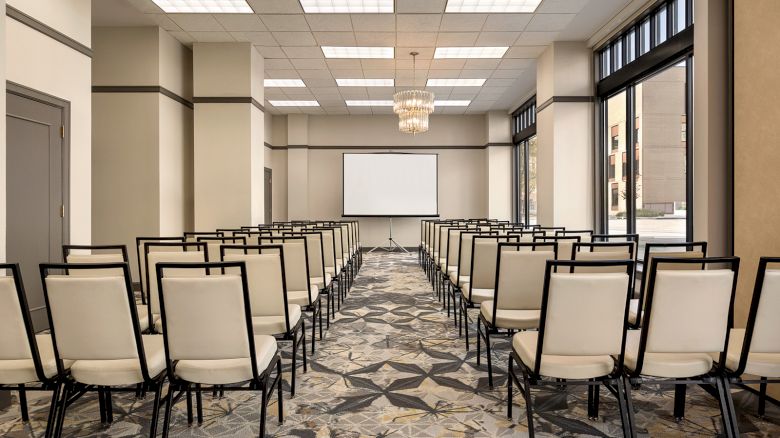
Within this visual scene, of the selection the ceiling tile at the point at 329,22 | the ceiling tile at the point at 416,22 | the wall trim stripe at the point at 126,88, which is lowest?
the wall trim stripe at the point at 126,88

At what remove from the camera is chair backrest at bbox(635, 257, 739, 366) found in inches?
74.8

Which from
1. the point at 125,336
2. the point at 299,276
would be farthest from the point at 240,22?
the point at 125,336

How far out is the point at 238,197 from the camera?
24.3ft

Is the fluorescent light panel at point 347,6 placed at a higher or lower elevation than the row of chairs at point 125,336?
higher

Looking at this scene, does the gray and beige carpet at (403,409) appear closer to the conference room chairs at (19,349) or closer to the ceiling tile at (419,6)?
the conference room chairs at (19,349)

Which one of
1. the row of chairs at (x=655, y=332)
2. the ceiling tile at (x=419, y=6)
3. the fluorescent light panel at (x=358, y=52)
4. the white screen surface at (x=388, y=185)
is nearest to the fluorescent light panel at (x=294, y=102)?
the white screen surface at (x=388, y=185)

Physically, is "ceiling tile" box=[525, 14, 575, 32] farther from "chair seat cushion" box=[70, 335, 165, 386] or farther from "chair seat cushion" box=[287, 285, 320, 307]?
"chair seat cushion" box=[70, 335, 165, 386]

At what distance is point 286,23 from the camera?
6363 millimetres

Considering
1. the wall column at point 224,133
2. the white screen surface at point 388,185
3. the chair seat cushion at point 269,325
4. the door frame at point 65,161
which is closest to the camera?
the chair seat cushion at point 269,325

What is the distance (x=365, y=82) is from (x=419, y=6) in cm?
369

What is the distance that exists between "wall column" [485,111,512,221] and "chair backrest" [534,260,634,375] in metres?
10.5

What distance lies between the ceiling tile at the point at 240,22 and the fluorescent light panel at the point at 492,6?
250 cm

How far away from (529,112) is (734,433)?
32.7ft

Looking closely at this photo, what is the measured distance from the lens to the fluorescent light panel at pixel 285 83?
9.30 meters
